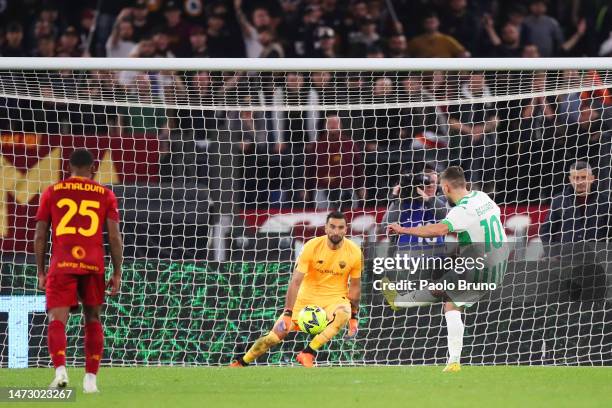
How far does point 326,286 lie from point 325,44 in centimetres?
434

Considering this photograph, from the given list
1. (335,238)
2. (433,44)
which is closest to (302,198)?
(335,238)

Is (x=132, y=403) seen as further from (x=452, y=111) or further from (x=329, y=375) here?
(x=452, y=111)

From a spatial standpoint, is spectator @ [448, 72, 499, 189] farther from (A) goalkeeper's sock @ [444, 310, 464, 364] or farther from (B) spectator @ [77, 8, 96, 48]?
(B) spectator @ [77, 8, 96, 48]

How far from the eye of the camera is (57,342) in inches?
326

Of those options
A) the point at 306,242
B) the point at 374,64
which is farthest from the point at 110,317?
the point at 374,64

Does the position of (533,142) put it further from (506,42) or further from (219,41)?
(219,41)

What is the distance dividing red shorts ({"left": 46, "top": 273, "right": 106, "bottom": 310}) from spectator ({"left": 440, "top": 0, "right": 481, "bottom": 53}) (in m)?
7.89

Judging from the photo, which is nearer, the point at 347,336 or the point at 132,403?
the point at 132,403

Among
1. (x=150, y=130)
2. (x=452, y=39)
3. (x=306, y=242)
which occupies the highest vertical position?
(x=452, y=39)

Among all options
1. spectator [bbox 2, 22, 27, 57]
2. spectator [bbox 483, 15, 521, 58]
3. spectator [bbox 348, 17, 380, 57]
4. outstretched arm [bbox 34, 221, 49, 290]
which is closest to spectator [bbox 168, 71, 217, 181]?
spectator [bbox 348, 17, 380, 57]

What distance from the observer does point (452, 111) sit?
1259cm

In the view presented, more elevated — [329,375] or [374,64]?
[374,64]

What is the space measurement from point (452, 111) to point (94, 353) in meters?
5.44

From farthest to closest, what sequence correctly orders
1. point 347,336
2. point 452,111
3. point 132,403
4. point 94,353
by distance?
1. point 452,111
2. point 347,336
3. point 94,353
4. point 132,403
